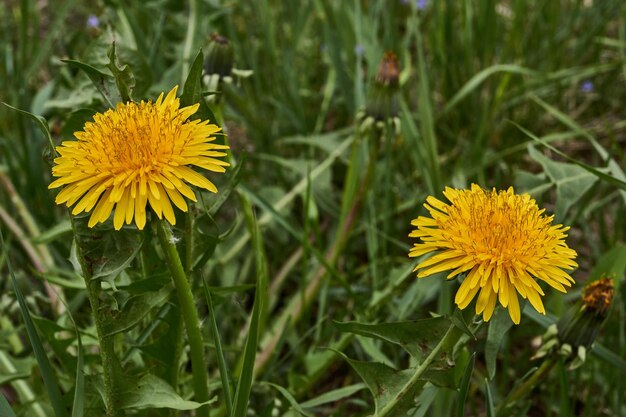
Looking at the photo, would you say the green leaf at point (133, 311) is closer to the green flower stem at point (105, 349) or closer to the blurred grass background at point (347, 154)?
the green flower stem at point (105, 349)

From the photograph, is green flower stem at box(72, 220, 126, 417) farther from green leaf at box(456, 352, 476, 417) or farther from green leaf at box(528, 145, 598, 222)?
green leaf at box(528, 145, 598, 222)

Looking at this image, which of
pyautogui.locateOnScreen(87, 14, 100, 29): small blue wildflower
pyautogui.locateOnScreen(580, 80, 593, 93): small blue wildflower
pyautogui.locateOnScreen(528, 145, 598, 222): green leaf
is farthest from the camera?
pyautogui.locateOnScreen(580, 80, 593, 93): small blue wildflower

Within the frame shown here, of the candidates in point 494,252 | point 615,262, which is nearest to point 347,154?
point 615,262

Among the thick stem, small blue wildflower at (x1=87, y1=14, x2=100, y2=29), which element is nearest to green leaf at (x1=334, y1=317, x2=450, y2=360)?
the thick stem

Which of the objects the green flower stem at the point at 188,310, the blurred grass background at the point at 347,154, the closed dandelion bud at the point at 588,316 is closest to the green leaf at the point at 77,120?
the blurred grass background at the point at 347,154

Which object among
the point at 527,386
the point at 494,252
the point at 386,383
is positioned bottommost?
the point at 527,386

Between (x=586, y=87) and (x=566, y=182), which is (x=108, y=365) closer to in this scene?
(x=566, y=182)
